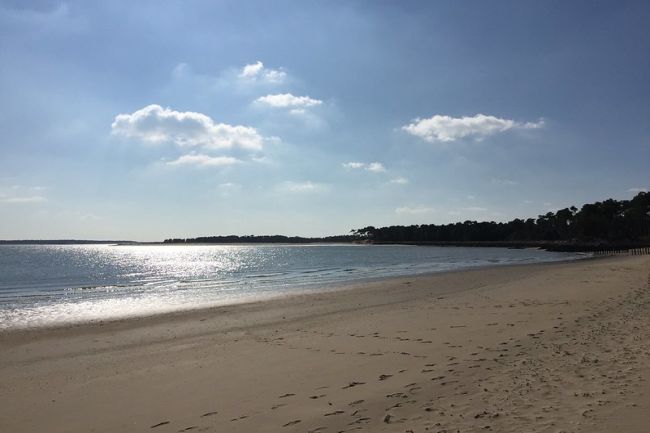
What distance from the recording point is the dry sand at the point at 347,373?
244 inches

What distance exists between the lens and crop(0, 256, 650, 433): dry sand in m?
6.20

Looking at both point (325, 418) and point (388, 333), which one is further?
point (388, 333)

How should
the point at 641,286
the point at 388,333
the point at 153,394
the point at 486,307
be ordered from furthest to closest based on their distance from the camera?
the point at 641,286 < the point at 486,307 < the point at 388,333 < the point at 153,394

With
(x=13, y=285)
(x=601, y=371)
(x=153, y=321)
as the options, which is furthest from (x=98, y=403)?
(x=13, y=285)

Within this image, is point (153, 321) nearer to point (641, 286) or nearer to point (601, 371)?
point (601, 371)

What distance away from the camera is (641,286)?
870 inches

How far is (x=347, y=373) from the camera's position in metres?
8.89

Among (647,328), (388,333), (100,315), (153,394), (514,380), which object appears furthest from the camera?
(100,315)

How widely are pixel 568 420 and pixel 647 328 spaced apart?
731 cm

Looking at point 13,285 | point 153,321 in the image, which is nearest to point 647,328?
point 153,321

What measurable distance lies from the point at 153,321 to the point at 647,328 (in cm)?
1601

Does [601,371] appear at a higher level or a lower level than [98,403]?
higher

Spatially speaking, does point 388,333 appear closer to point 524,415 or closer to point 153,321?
point 524,415

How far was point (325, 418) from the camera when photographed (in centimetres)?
634
